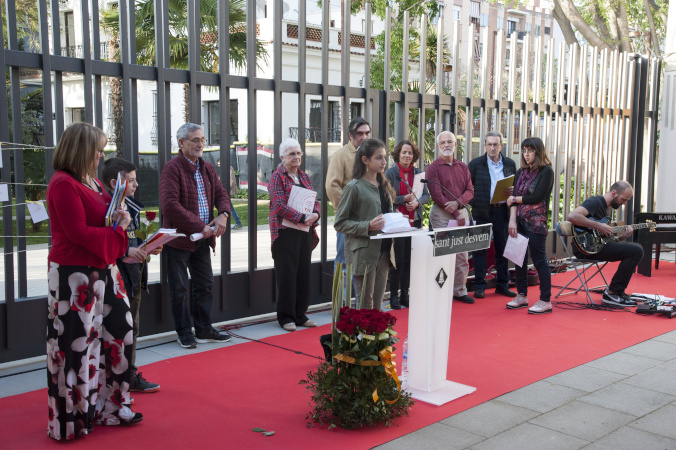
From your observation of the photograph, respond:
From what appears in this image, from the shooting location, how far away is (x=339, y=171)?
6.51 m

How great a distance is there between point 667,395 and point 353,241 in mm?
2422

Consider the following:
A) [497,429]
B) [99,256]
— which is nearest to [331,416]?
[497,429]

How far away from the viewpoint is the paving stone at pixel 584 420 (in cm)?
395

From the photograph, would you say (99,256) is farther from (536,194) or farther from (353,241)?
(536,194)

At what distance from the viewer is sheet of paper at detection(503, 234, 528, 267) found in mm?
7137

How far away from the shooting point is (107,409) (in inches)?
154

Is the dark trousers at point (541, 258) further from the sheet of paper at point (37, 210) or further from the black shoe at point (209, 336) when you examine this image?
the sheet of paper at point (37, 210)

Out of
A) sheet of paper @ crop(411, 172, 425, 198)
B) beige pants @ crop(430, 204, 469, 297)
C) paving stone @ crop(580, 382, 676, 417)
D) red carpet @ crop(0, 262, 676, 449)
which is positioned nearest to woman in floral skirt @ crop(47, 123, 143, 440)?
red carpet @ crop(0, 262, 676, 449)

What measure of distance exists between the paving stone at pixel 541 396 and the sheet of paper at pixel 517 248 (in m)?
2.47

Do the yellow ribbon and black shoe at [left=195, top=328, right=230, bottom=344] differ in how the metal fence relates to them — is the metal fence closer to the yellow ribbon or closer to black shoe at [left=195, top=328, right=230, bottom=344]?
black shoe at [left=195, top=328, right=230, bottom=344]

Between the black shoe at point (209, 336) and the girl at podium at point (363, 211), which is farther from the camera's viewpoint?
the black shoe at point (209, 336)

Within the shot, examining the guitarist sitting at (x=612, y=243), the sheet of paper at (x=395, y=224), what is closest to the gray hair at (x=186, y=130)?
the sheet of paper at (x=395, y=224)

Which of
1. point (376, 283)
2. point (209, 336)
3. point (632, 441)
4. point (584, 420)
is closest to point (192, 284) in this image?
point (209, 336)

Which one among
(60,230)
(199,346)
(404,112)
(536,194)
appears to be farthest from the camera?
(404,112)
